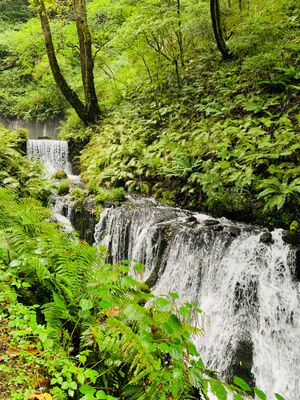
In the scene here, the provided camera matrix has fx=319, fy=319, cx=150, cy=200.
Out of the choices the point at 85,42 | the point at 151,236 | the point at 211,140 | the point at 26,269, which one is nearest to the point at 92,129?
the point at 85,42

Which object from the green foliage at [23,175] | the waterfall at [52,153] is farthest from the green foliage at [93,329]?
the waterfall at [52,153]

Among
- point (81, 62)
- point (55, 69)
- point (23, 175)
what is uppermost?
point (81, 62)

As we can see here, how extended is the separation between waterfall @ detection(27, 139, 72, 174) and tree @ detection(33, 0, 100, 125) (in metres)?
1.54

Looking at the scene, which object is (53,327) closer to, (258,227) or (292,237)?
(292,237)

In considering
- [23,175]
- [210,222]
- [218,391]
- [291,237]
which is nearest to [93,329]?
[218,391]

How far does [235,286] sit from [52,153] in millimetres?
9771

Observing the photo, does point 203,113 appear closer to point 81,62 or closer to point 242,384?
point 81,62

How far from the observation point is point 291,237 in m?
5.30

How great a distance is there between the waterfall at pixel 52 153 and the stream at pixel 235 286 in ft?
22.8

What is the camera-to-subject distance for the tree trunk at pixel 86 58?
1174cm

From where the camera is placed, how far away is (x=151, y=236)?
6688 mm

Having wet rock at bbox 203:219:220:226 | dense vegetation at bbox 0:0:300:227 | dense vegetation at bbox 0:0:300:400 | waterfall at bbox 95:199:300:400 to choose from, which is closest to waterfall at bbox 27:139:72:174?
dense vegetation at bbox 0:0:300:400

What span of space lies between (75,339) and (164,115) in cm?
909

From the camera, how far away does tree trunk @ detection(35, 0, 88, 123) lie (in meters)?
11.6
